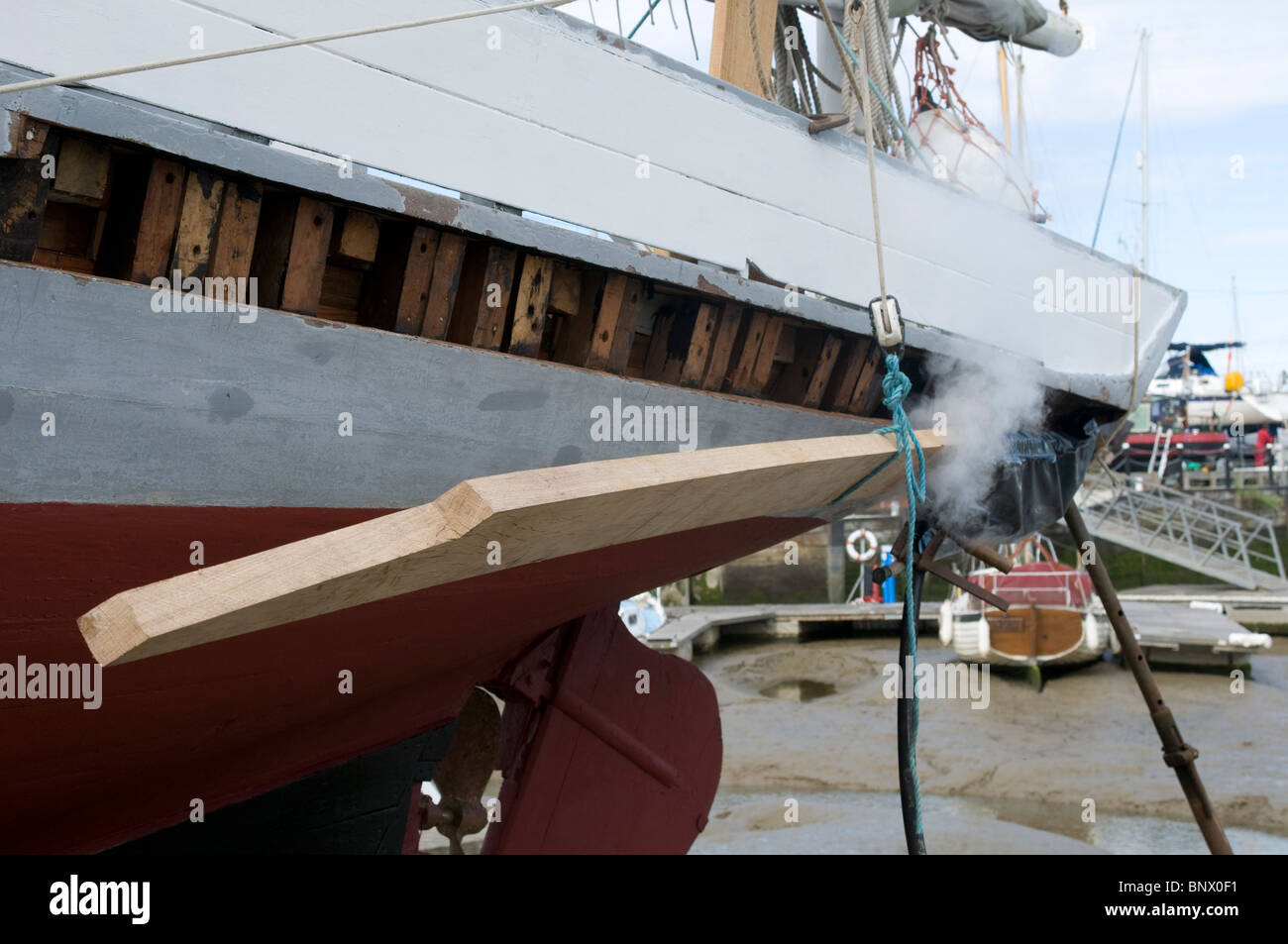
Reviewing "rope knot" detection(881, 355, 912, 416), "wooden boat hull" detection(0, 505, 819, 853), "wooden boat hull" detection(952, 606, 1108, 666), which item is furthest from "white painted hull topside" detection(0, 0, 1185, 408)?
"wooden boat hull" detection(952, 606, 1108, 666)

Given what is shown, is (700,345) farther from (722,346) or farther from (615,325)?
(615,325)

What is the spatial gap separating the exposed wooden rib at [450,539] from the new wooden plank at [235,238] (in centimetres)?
72

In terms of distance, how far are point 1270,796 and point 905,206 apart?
6.39m

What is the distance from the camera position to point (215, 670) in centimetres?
249

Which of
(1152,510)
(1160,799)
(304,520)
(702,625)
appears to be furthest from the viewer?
(1152,510)

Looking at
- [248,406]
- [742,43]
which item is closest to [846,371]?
[742,43]

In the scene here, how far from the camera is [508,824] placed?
3645 millimetres

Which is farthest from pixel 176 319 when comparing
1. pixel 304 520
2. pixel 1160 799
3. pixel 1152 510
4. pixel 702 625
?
pixel 1152 510

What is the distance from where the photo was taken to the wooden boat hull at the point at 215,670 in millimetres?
2191

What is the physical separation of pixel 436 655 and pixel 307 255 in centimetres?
124

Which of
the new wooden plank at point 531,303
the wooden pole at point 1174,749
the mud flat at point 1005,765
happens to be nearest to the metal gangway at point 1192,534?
the mud flat at point 1005,765

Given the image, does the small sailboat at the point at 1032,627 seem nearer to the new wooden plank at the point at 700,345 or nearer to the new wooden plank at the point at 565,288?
the new wooden plank at the point at 700,345

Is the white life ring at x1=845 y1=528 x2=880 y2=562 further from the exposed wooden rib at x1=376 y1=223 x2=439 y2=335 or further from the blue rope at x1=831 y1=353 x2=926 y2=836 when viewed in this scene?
the exposed wooden rib at x1=376 y1=223 x2=439 y2=335
